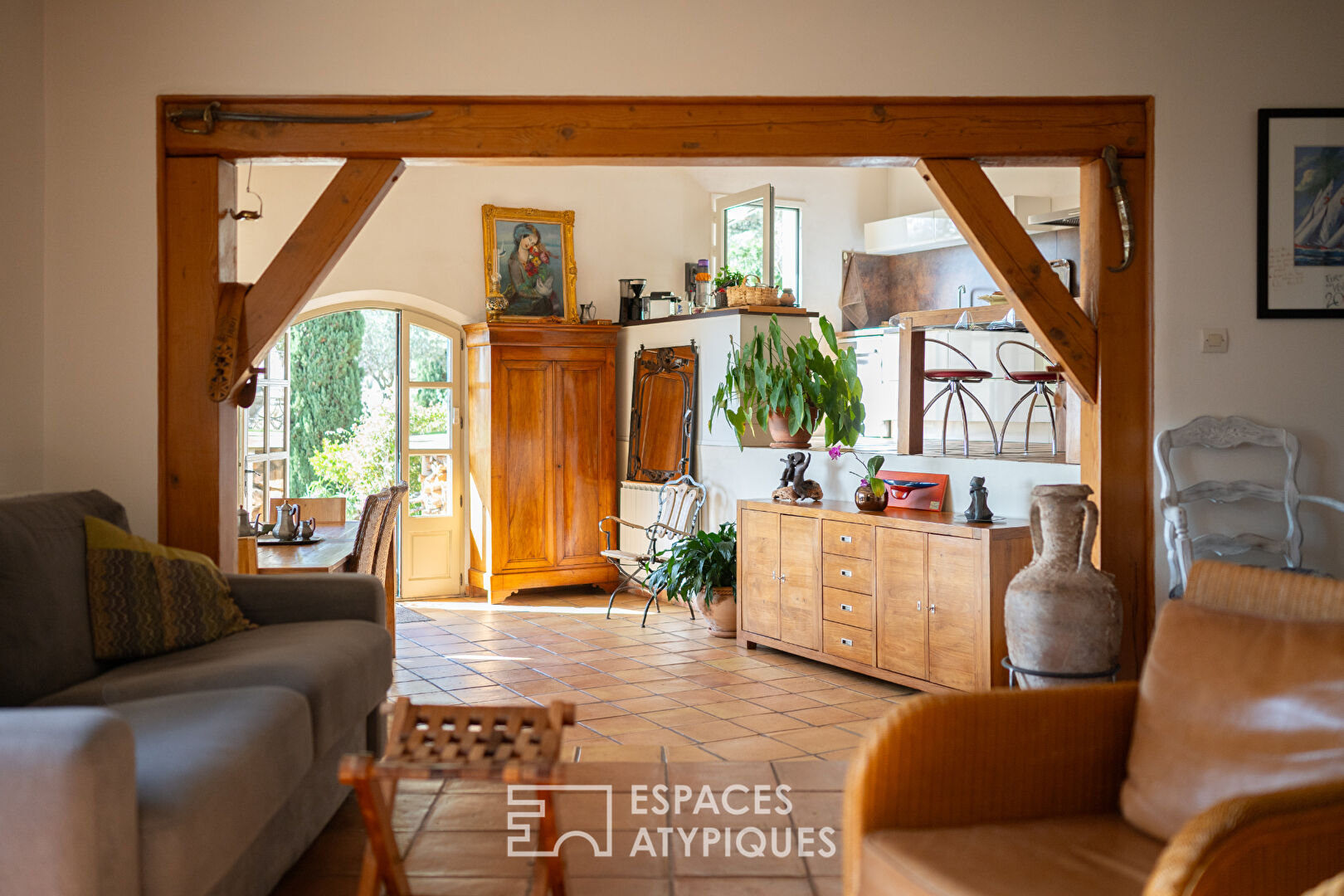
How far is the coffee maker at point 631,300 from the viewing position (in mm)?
8445

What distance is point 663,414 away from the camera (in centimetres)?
793

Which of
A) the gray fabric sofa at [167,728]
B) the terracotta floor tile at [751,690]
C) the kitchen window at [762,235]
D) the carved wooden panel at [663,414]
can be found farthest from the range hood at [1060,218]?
the gray fabric sofa at [167,728]

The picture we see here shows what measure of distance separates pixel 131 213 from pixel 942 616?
3.72 meters

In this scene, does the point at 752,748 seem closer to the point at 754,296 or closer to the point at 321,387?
the point at 754,296

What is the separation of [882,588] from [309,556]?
2.66 m

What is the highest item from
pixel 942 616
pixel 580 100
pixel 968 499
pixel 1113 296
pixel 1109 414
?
pixel 580 100

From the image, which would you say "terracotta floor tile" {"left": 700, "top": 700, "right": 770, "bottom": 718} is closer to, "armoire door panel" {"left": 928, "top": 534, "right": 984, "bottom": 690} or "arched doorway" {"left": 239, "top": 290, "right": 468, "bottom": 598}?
"armoire door panel" {"left": 928, "top": 534, "right": 984, "bottom": 690}

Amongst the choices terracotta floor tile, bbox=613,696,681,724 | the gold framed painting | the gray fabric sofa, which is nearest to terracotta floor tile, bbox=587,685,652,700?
terracotta floor tile, bbox=613,696,681,724

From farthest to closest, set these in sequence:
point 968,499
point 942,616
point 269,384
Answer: point 269,384 → point 968,499 → point 942,616

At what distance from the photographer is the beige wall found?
13.2 feet

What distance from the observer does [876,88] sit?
410 centimetres

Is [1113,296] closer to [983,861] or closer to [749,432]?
[983,861]

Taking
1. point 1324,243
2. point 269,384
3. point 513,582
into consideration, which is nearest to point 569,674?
A: point 513,582

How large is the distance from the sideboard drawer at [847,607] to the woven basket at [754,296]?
2394 mm
